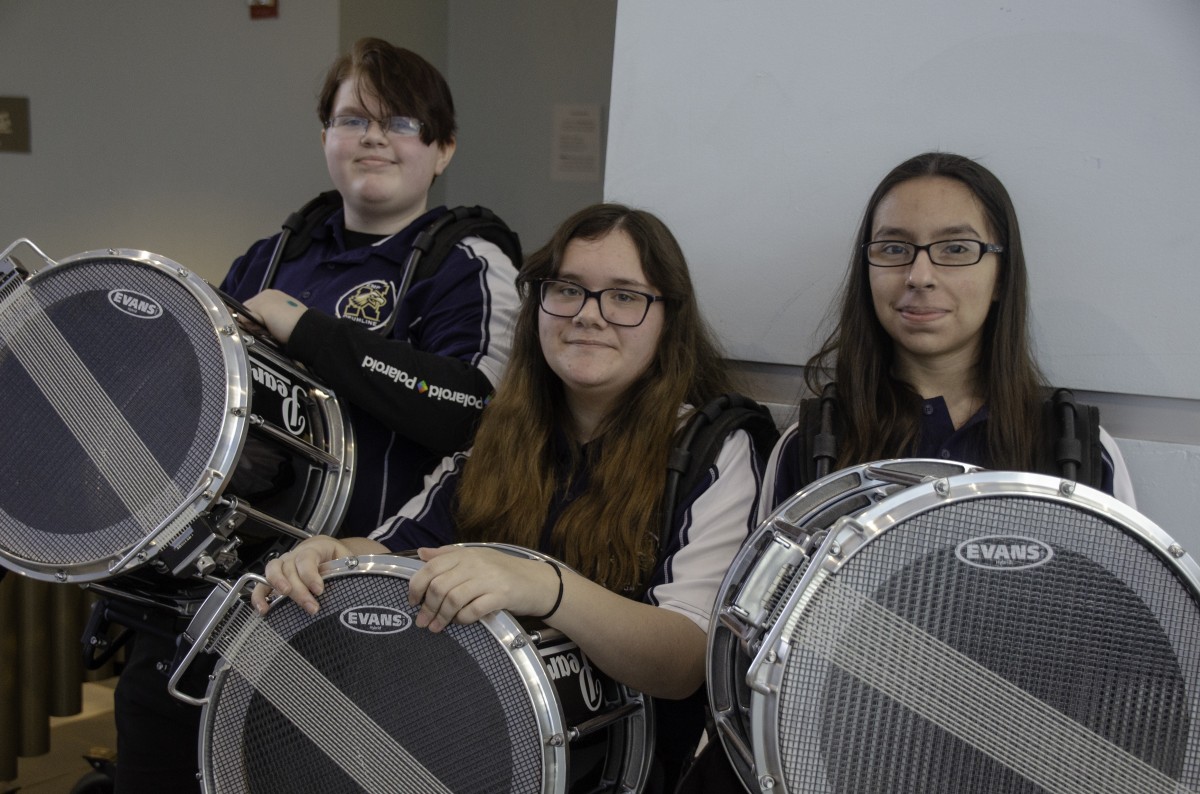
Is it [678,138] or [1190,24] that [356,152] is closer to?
[678,138]

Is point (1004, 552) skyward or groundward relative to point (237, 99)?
groundward

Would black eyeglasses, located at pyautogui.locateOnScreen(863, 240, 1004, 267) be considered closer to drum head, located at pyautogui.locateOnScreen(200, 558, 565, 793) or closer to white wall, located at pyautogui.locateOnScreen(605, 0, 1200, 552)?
white wall, located at pyautogui.locateOnScreen(605, 0, 1200, 552)

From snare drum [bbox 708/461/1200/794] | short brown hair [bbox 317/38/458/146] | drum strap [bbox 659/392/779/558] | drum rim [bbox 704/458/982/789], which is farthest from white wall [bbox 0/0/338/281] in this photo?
snare drum [bbox 708/461/1200/794]

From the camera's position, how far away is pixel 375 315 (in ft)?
6.35

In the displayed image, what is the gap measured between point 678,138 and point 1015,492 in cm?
109

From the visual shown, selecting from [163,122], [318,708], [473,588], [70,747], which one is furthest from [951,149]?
[163,122]

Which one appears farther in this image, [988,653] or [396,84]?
[396,84]

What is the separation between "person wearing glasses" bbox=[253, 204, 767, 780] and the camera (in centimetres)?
141

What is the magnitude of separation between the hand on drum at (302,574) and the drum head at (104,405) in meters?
0.19

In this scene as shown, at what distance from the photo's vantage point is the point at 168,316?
160cm

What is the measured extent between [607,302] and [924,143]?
2.14ft

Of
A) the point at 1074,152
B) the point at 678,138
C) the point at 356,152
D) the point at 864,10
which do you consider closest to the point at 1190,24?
the point at 1074,152

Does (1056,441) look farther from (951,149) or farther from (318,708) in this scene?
(318,708)

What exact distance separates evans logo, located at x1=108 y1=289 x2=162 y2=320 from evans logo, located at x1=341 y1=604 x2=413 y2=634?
59cm
